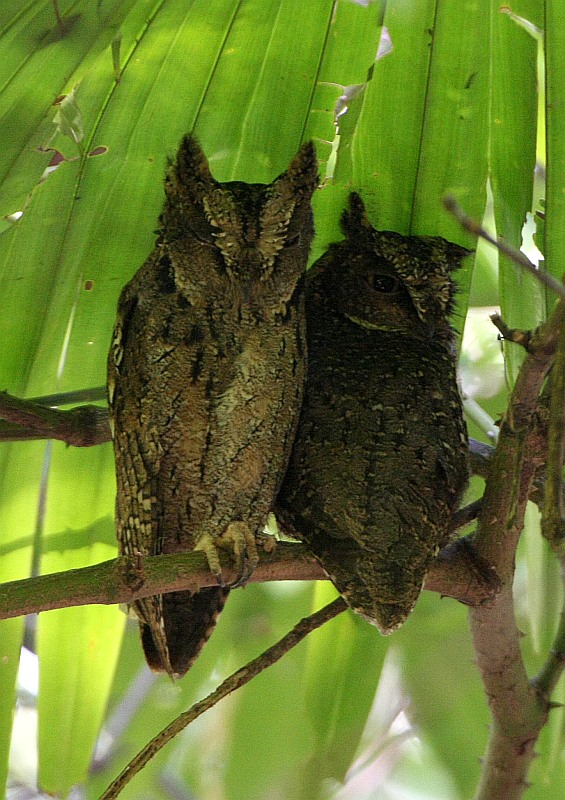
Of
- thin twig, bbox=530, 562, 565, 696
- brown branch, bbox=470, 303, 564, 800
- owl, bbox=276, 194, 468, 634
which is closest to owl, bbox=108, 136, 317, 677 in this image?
owl, bbox=276, 194, 468, 634

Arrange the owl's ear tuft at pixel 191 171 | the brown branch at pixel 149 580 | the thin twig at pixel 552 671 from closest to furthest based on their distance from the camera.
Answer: the brown branch at pixel 149 580, the owl's ear tuft at pixel 191 171, the thin twig at pixel 552 671

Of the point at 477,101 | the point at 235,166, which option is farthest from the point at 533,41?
the point at 235,166

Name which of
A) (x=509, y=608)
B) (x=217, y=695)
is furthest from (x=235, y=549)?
(x=509, y=608)

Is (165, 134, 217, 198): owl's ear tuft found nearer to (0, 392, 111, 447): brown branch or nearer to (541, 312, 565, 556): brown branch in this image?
(0, 392, 111, 447): brown branch

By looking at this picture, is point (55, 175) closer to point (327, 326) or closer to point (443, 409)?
point (327, 326)

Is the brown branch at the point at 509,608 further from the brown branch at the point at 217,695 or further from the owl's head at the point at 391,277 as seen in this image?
the owl's head at the point at 391,277

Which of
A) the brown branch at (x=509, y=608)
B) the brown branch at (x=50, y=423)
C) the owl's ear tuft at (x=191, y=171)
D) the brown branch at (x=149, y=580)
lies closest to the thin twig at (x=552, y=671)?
the brown branch at (x=509, y=608)
